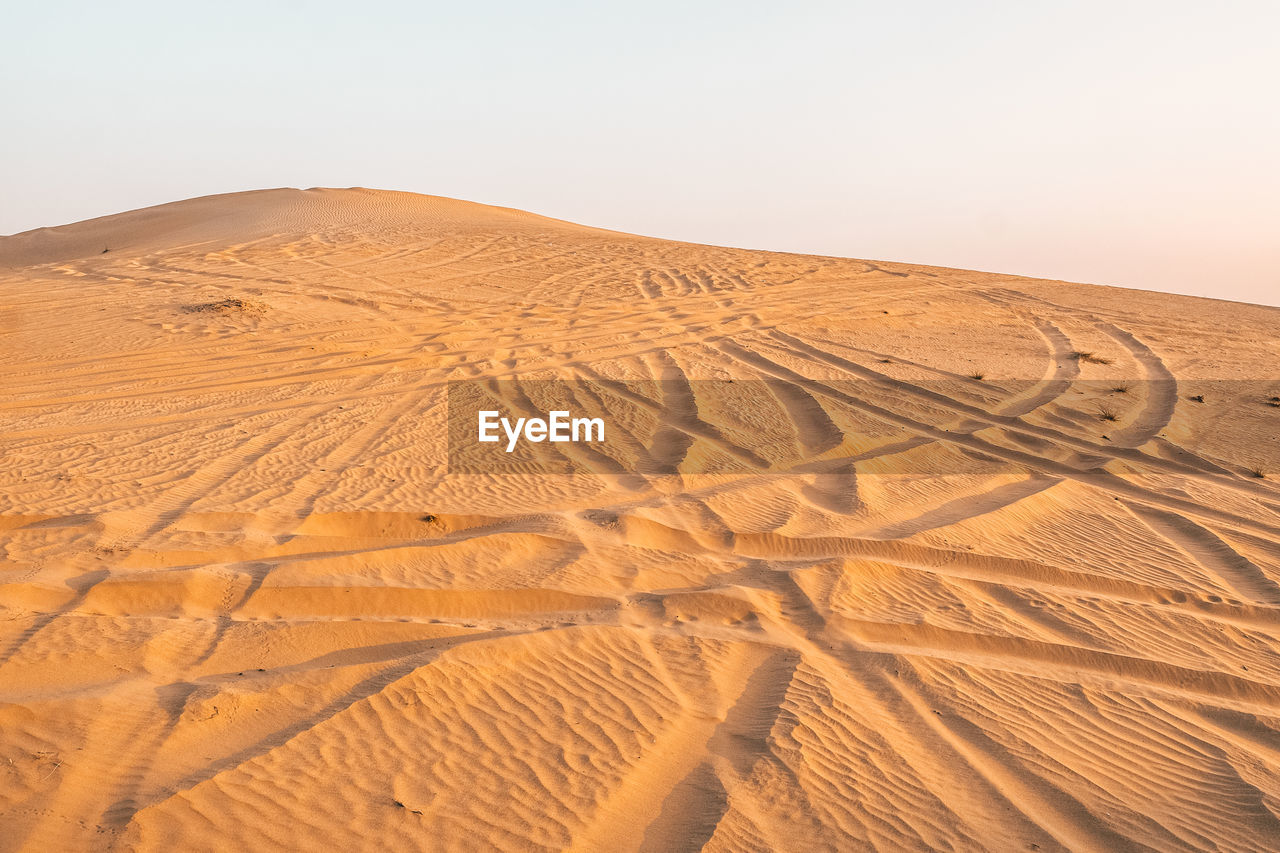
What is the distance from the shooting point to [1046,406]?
10.3m

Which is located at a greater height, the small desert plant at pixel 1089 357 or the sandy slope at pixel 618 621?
the small desert plant at pixel 1089 357

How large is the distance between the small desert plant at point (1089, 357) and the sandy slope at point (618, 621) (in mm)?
1234

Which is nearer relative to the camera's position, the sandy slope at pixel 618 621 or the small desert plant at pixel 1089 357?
the sandy slope at pixel 618 621

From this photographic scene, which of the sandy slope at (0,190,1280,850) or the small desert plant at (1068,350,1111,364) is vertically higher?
the small desert plant at (1068,350,1111,364)

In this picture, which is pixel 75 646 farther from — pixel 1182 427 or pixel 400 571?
pixel 1182 427

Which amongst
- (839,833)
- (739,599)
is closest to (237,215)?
(739,599)

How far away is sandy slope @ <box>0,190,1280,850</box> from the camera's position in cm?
353

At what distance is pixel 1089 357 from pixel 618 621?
10.6 meters

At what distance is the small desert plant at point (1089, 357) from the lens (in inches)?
497

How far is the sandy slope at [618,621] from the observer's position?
3531 millimetres

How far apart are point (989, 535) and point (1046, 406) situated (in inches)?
175

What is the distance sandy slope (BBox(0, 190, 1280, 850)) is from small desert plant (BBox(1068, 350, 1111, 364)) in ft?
4.05

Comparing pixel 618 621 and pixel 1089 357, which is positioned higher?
pixel 1089 357

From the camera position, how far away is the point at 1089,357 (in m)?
12.8
